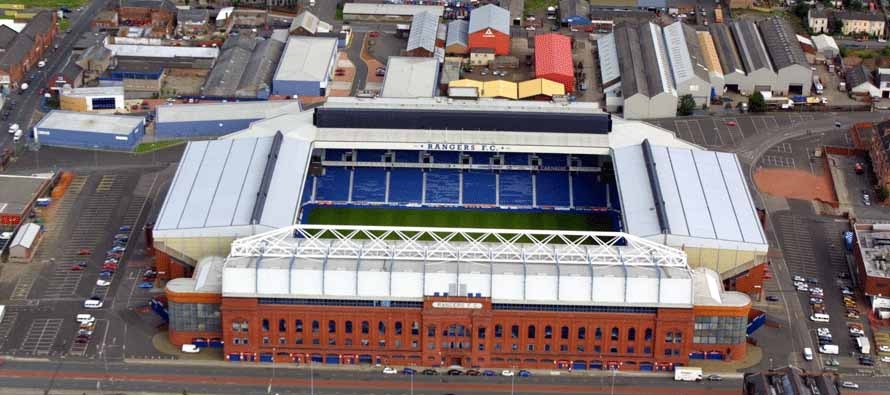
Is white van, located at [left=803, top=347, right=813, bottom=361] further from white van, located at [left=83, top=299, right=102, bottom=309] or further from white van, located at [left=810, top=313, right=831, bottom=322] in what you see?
white van, located at [left=83, top=299, right=102, bottom=309]

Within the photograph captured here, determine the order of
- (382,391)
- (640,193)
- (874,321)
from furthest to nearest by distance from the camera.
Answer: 1. (640,193)
2. (874,321)
3. (382,391)

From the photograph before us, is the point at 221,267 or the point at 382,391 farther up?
the point at 221,267

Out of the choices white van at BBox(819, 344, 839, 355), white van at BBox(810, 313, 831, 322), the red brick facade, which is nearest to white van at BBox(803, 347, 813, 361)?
white van at BBox(819, 344, 839, 355)

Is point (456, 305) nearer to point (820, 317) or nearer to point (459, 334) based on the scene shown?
point (459, 334)

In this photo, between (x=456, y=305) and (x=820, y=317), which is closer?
(x=456, y=305)

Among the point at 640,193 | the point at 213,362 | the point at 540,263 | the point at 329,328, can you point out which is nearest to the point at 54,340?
the point at 213,362

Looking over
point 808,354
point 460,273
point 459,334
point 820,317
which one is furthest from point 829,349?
point 460,273

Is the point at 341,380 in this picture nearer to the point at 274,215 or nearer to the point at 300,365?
the point at 300,365
